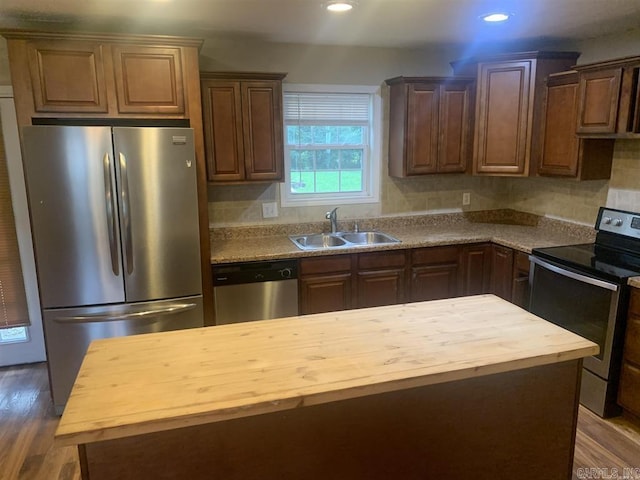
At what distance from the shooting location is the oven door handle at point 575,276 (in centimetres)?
268

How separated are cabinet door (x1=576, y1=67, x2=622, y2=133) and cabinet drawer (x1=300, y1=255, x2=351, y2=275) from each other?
72.1 inches

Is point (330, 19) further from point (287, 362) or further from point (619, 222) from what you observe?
point (619, 222)

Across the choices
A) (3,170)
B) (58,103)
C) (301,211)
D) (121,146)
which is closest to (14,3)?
(58,103)

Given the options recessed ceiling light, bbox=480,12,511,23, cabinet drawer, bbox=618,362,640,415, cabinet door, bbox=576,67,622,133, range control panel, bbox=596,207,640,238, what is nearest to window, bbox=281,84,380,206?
recessed ceiling light, bbox=480,12,511,23

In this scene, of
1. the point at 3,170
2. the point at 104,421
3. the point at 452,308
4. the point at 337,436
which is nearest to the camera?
the point at 104,421

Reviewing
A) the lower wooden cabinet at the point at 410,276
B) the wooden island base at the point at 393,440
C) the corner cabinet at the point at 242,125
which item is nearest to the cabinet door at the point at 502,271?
the lower wooden cabinet at the point at 410,276

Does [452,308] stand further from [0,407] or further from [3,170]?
[3,170]

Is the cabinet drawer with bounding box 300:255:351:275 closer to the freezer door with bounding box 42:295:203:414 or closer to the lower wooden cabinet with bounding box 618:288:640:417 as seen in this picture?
the freezer door with bounding box 42:295:203:414

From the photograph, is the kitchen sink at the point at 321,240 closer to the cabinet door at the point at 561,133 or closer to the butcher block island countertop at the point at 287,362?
the cabinet door at the point at 561,133

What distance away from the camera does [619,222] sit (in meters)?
3.25

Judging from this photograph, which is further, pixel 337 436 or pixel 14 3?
pixel 14 3

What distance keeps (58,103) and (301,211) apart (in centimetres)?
188

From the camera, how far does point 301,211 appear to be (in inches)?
153

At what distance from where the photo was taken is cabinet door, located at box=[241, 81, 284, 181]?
3.29 m
